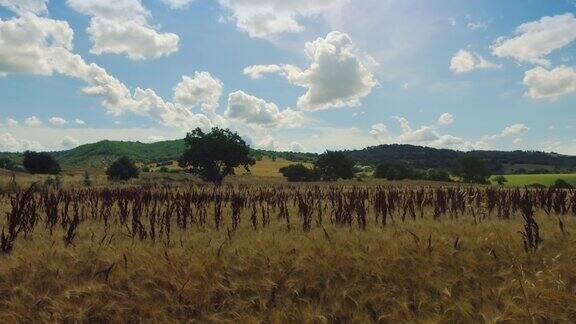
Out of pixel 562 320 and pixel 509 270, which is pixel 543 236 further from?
pixel 562 320

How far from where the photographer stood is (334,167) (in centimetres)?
7750

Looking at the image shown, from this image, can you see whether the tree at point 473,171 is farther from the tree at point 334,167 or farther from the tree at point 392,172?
the tree at point 334,167

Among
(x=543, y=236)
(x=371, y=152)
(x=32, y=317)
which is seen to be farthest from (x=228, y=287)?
(x=371, y=152)

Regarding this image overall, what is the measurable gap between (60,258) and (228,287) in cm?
262

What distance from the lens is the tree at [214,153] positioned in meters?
54.0

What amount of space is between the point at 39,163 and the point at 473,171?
7990 cm

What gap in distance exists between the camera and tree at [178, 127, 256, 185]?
54000 millimetres

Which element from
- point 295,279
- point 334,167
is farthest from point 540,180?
point 295,279

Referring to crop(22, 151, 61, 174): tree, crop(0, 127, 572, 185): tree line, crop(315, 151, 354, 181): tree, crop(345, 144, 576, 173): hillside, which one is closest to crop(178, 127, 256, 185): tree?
crop(0, 127, 572, 185): tree line

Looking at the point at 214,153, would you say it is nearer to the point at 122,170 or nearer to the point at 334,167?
the point at 122,170

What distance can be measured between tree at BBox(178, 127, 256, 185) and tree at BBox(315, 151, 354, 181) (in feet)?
80.2

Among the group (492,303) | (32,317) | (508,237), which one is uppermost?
(508,237)

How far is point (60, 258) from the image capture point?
6.13 metres

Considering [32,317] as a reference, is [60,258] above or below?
above
